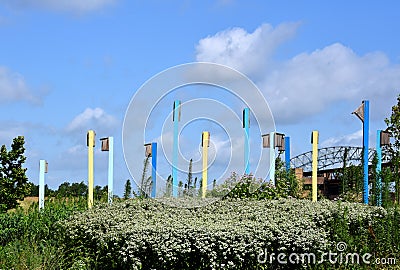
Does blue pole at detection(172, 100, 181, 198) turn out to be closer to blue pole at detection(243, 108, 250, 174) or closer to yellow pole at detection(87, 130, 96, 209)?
blue pole at detection(243, 108, 250, 174)

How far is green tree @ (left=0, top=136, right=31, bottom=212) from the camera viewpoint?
15586 mm

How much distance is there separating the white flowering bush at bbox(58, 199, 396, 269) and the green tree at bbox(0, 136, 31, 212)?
7.54m

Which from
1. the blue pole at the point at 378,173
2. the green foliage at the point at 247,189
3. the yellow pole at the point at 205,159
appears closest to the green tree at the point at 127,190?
the yellow pole at the point at 205,159

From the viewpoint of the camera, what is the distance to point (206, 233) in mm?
6449

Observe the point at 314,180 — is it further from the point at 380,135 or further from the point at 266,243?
the point at 266,243

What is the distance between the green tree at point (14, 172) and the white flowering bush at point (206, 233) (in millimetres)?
7539

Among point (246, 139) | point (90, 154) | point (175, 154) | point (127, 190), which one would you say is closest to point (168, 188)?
point (175, 154)

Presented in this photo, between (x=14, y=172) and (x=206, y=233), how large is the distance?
418 inches

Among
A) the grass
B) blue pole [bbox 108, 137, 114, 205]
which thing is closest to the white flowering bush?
the grass

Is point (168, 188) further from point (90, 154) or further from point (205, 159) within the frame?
point (90, 154)

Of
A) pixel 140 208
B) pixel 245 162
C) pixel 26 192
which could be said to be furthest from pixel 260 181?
pixel 26 192

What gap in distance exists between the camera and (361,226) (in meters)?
7.55

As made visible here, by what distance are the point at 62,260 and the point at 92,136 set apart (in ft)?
16.0

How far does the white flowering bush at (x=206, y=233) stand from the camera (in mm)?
6484
